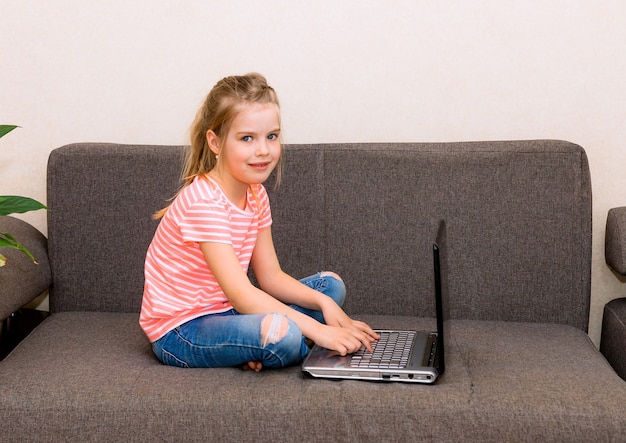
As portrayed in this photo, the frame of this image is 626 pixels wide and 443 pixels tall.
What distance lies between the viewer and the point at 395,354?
5.87ft

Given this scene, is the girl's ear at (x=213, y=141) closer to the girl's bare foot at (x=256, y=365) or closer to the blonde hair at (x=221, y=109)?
the blonde hair at (x=221, y=109)

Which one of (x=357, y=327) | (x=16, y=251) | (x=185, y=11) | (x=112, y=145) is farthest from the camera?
(x=185, y=11)

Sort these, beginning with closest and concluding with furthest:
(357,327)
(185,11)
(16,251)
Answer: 1. (357,327)
2. (16,251)
3. (185,11)

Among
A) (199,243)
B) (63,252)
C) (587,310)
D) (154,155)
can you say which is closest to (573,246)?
(587,310)

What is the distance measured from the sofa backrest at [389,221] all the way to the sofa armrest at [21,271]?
45mm

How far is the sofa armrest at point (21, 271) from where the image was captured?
78.8 inches

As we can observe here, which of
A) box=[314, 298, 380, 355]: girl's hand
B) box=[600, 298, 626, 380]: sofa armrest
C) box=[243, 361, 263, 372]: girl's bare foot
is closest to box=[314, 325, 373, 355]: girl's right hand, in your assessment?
box=[314, 298, 380, 355]: girl's hand

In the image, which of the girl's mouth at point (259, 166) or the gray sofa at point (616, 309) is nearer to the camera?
the girl's mouth at point (259, 166)

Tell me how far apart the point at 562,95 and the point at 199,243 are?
116 cm

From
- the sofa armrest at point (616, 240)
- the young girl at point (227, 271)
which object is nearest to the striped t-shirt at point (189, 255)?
the young girl at point (227, 271)

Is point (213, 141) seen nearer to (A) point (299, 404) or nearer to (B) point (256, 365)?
(B) point (256, 365)

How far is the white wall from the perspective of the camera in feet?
7.82

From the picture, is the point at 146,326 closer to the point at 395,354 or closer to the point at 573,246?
the point at 395,354

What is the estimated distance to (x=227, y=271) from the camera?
1807 millimetres
